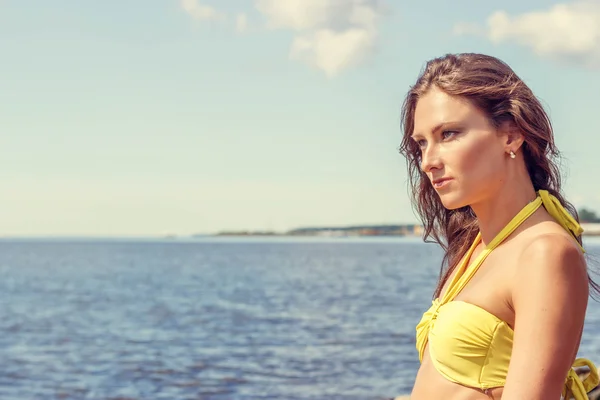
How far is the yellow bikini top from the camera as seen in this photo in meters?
2.54

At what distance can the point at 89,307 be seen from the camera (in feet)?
131

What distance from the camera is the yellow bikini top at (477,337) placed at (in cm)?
254

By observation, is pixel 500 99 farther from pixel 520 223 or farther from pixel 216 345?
pixel 216 345

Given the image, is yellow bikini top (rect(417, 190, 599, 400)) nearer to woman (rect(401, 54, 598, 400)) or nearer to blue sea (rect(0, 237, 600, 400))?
woman (rect(401, 54, 598, 400))

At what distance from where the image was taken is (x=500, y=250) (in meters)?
2.70

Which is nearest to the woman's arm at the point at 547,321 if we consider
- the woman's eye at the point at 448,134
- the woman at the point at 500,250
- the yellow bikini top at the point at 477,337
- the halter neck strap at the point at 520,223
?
the woman at the point at 500,250

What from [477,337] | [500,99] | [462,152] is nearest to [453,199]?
[462,152]

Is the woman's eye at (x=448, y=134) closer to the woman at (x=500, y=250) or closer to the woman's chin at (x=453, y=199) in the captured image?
the woman at (x=500, y=250)

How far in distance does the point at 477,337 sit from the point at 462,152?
Answer: 1.92 feet

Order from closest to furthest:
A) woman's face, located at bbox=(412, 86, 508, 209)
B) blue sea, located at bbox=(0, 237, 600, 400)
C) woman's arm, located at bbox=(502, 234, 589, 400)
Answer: woman's arm, located at bbox=(502, 234, 589, 400), woman's face, located at bbox=(412, 86, 508, 209), blue sea, located at bbox=(0, 237, 600, 400)

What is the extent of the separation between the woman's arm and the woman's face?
342 mm

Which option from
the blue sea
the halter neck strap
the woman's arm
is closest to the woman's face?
the halter neck strap

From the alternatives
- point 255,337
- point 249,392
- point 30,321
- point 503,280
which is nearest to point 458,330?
point 503,280

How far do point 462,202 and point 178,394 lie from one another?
14.2 meters
